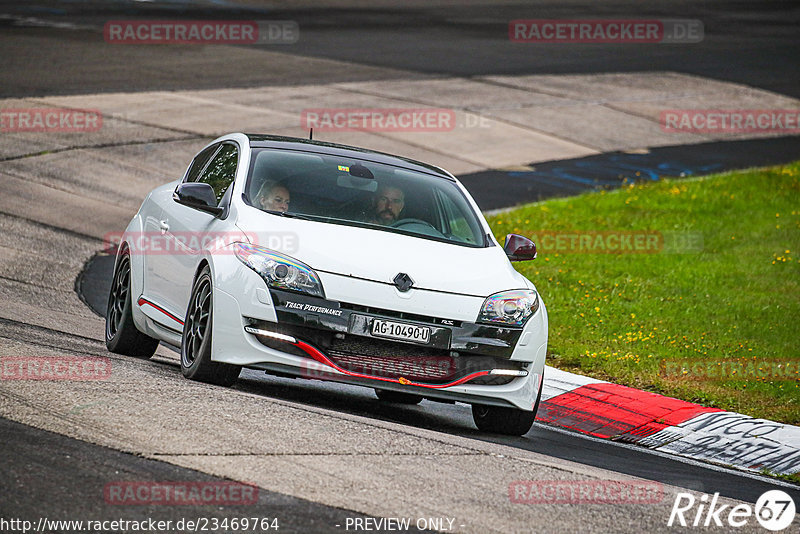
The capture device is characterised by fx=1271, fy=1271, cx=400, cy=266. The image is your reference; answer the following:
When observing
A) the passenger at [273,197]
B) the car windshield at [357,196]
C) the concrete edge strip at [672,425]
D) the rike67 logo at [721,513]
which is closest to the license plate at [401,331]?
the car windshield at [357,196]

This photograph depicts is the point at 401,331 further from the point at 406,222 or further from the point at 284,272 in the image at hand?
the point at 406,222

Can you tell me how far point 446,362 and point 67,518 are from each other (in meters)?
3.06

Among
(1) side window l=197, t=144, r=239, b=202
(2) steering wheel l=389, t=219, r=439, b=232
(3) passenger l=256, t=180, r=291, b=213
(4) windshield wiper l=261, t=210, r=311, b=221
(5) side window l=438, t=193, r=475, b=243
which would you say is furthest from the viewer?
(1) side window l=197, t=144, r=239, b=202

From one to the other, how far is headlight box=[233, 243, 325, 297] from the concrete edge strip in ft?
8.83

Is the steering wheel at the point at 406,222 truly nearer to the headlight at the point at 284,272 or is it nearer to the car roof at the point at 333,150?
the car roof at the point at 333,150

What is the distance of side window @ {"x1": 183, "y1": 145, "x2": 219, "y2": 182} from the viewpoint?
976 centimetres

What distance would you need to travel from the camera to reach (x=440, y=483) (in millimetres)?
6215

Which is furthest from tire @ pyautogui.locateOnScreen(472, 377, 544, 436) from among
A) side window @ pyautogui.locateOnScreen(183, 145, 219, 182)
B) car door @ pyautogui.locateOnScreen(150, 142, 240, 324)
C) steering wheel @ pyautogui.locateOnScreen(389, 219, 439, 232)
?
side window @ pyautogui.locateOnScreen(183, 145, 219, 182)

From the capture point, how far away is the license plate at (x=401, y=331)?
752cm

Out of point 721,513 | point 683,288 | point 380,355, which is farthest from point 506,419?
point 683,288

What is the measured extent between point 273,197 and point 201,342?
1.15m

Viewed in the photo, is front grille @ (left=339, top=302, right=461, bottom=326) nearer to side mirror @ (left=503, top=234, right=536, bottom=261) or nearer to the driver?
the driver

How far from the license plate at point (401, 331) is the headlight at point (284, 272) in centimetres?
38

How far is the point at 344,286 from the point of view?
24.7ft
